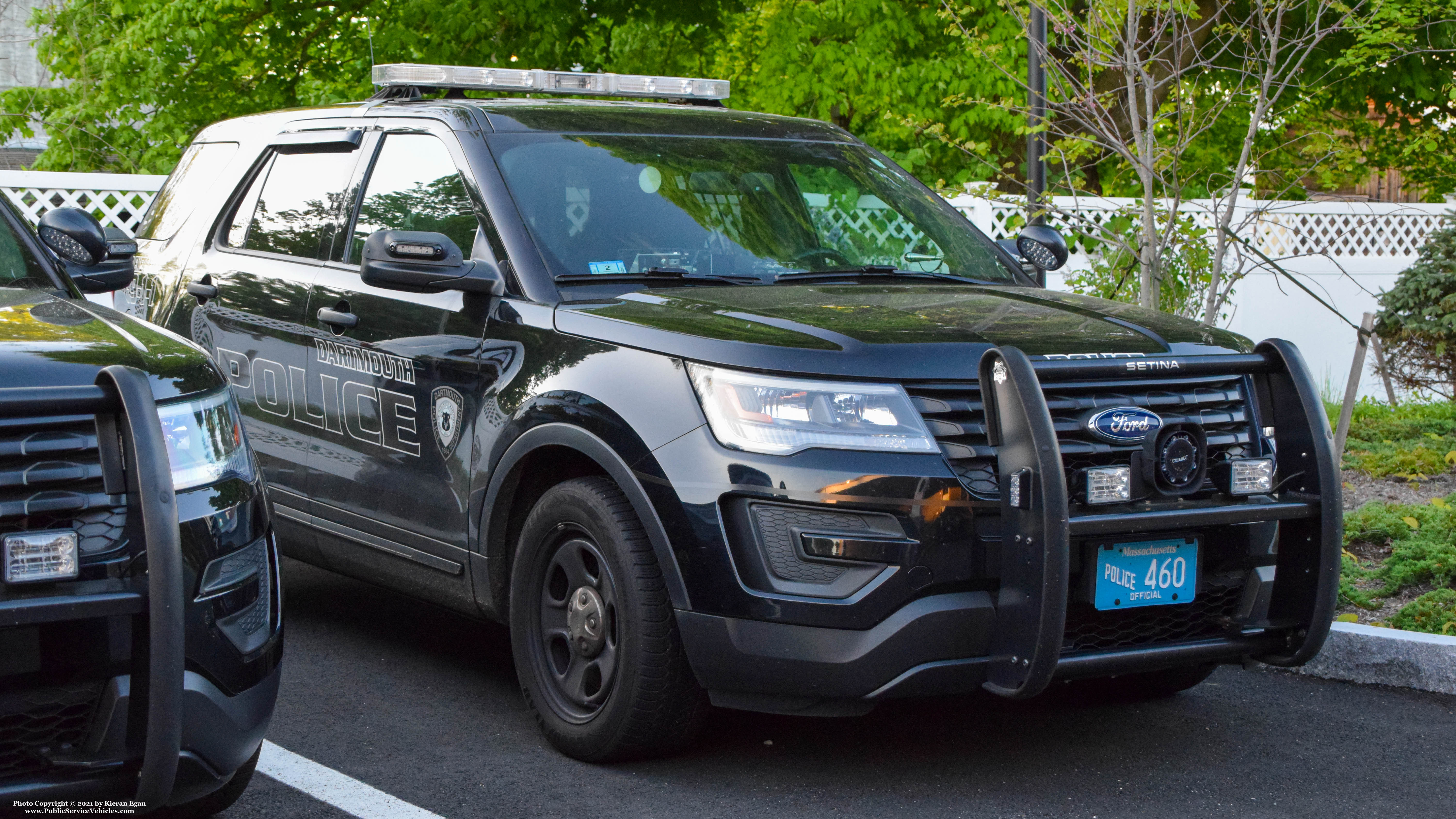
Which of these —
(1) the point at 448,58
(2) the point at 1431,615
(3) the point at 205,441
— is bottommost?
(2) the point at 1431,615

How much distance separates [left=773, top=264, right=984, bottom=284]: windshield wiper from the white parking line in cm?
185

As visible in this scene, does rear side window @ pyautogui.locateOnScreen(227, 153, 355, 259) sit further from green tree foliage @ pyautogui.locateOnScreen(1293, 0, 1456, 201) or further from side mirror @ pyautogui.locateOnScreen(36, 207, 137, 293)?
green tree foliage @ pyautogui.locateOnScreen(1293, 0, 1456, 201)

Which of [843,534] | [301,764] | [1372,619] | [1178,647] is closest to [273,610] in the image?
[301,764]

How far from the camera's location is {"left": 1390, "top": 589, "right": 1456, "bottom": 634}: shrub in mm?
5617

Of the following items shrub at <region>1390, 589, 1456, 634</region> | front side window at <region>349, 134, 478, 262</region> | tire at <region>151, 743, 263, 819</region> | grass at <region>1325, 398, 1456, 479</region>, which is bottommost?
grass at <region>1325, 398, 1456, 479</region>

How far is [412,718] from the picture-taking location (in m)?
4.78

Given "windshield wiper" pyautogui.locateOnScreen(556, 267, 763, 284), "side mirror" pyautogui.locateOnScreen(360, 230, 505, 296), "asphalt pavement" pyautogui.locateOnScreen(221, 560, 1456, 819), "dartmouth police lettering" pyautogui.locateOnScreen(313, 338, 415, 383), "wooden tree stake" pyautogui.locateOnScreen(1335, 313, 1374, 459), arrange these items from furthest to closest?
"wooden tree stake" pyautogui.locateOnScreen(1335, 313, 1374, 459) < "dartmouth police lettering" pyautogui.locateOnScreen(313, 338, 415, 383) < "windshield wiper" pyautogui.locateOnScreen(556, 267, 763, 284) < "side mirror" pyautogui.locateOnScreen(360, 230, 505, 296) < "asphalt pavement" pyautogui.locateOnScreen(221, 560, 1456, 819)

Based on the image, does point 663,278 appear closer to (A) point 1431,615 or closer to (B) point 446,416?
(B) point 446,416

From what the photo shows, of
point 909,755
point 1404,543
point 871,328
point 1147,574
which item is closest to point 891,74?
point 1404,543

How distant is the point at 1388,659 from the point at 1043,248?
1798 millimetres

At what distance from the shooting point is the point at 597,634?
13.9ft

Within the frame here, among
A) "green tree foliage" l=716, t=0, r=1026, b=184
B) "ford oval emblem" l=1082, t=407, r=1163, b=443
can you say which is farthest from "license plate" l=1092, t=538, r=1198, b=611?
"green tree foliage" l=716, t=0, r=1026, b=184

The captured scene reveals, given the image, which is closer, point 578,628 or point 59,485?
point 59,485

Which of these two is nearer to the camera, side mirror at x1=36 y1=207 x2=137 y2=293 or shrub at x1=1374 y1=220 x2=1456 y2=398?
side mirror at x1=36 y1=207 x2=137 y2=293
